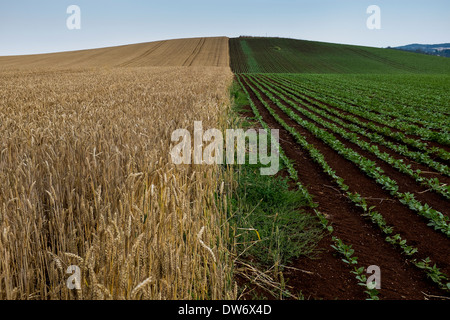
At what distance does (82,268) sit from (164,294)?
47 centimetres

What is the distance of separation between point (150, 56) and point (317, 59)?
33.3 meters

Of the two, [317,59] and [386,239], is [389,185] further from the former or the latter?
[317,59]

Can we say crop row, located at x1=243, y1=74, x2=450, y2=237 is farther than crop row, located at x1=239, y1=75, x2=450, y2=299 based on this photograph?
Yes

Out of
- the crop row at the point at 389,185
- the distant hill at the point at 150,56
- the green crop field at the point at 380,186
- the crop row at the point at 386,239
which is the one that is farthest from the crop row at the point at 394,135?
the distant hill at the point at 150,56

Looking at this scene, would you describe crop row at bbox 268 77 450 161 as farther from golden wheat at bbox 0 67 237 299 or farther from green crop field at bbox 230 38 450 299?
golden wheat at bbox 0 67 237 299

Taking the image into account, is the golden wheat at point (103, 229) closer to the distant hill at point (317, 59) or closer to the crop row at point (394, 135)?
the crop row at point (394, 135)

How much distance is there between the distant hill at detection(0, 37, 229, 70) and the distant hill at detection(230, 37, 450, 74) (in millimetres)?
3677

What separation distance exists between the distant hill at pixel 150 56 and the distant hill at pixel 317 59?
145 inches

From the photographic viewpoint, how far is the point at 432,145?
8039 mm

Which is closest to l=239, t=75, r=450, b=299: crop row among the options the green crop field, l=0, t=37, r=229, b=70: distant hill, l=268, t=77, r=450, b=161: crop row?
the green crop field

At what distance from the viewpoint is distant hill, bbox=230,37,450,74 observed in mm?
55250
